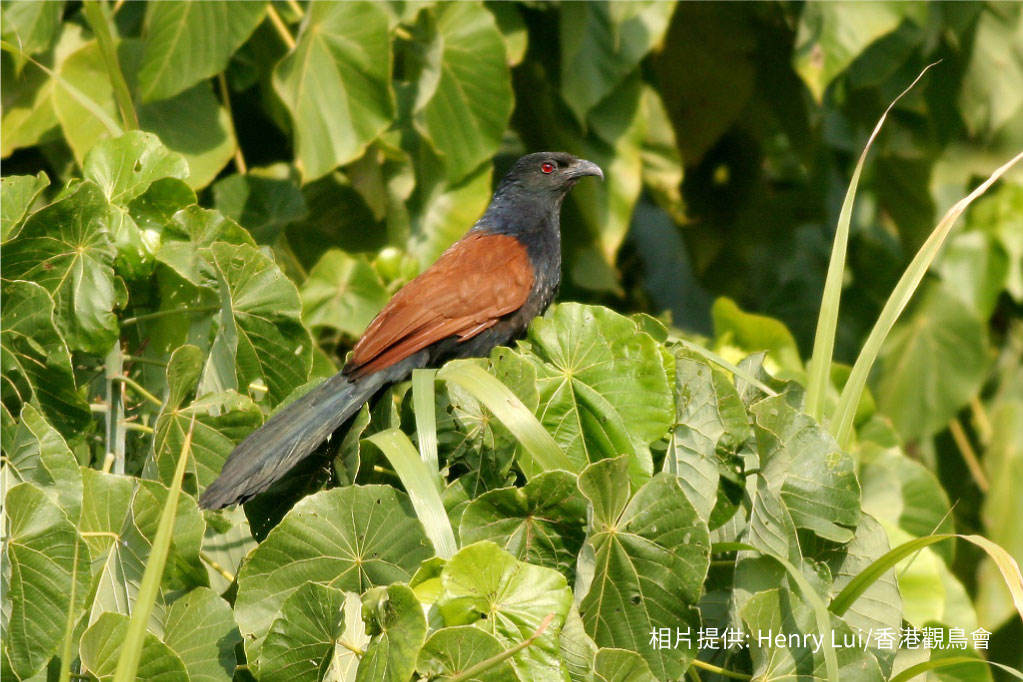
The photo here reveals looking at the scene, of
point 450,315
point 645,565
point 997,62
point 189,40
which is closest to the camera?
point 645,565

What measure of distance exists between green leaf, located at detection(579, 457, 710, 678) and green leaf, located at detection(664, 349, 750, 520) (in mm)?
129

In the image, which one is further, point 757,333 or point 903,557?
point 757,333

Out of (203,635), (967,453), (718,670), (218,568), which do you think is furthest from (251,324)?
(967,453)

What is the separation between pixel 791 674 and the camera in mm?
1350

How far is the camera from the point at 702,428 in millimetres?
1460

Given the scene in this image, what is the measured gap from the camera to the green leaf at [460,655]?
113 centimetres

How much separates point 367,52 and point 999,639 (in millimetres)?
3108

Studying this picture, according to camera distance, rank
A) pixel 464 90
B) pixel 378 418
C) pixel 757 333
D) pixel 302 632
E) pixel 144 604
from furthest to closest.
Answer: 1. pixel 464 90
2. pixel 757 333
3. pixel 378 418
4. pixel 302 632
5. pixel 144 604

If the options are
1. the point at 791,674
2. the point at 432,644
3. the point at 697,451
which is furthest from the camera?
the point at 697,451

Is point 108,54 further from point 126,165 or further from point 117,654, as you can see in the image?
point 117,654

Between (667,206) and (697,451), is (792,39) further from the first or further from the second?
(697,451)

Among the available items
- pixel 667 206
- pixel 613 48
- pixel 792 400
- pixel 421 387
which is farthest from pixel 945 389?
pixel 421 387

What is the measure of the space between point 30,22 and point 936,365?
3.14 meters

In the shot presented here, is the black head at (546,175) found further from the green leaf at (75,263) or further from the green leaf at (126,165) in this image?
the green leaf at (75,263)
